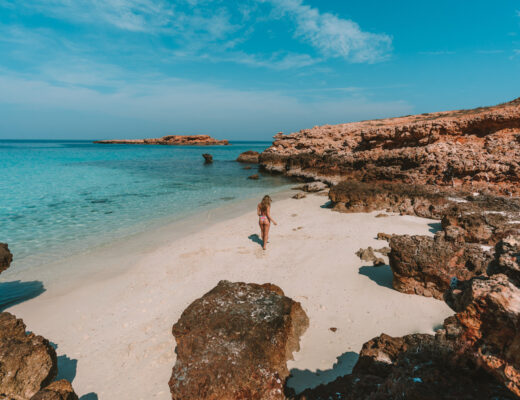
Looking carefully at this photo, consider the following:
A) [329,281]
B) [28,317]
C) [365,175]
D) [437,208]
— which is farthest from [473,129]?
[28,317]

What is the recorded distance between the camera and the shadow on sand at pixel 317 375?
10.6ft

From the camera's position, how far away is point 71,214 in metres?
12.8

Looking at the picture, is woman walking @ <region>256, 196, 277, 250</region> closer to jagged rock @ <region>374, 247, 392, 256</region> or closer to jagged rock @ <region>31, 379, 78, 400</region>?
jagged rock @ <region>374, 247, 392, 256</region>

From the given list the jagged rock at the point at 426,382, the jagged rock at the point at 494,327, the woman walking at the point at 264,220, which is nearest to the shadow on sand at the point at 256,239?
the woman walking at the point at 264,220

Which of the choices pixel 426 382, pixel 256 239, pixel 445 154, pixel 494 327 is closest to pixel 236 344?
pixel 426 382

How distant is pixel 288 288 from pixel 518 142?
14.2m

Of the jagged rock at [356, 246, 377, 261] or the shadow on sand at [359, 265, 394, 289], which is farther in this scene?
the jagged rock at [356, 246, 377, 261]

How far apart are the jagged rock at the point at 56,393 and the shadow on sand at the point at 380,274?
529cm

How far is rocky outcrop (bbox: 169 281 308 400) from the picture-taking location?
8.99 ft

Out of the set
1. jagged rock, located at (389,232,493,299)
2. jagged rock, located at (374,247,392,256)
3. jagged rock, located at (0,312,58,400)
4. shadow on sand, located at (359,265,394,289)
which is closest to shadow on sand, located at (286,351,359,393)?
jagged rock, located at (389,232,493,299)

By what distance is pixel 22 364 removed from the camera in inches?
122

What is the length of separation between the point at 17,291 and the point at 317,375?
7336 millimetres

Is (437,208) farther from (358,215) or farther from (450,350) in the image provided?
(450,350)

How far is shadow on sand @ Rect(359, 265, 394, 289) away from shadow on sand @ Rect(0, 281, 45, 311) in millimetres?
7854
